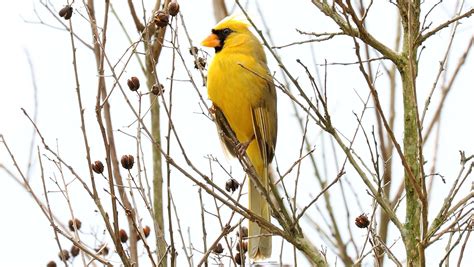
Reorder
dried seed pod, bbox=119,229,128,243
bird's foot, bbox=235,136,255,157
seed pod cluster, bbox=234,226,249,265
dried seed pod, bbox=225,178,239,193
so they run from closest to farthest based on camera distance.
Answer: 1. seed pod cluster, bbox=234,226,249,265
2. dried seed pod, bbox=225,178,239,193
3. dried seed pod, bbox=119,229,128,243
4. bird's foot, bbox=235,136,255,157

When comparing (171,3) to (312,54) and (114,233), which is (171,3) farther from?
(312,54)

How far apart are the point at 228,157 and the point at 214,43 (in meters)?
0.73

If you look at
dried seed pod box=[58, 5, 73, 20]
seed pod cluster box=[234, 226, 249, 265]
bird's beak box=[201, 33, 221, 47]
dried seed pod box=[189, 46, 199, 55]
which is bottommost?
seed pod cluster box=[234, 226, 249, 265]

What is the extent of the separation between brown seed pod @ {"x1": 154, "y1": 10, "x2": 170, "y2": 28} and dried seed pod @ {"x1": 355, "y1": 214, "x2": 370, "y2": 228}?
3.96 feet

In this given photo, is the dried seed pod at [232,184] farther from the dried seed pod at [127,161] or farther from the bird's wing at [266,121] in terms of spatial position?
the bird's wing at [266,121]

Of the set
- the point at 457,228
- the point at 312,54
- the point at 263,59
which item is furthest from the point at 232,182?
the point at 312,54

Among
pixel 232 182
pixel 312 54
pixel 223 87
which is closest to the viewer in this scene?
pixel 232 182

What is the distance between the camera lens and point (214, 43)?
16.9 ft

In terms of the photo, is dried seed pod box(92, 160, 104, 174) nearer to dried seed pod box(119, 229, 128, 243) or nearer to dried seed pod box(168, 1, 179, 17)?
dried seed pod box(119, 229, 128, 243)

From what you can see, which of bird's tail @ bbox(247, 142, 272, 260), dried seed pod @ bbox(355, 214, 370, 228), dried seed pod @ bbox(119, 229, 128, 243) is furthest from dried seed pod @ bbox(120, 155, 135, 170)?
dried seed pod @ bbox(355, 214, 370, 228)

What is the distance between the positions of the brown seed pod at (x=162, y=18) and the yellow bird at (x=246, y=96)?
1111 millimetres

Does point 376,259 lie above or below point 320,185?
below

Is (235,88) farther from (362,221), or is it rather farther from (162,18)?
(362,221)

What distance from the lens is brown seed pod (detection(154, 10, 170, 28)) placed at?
3520 millimetres
